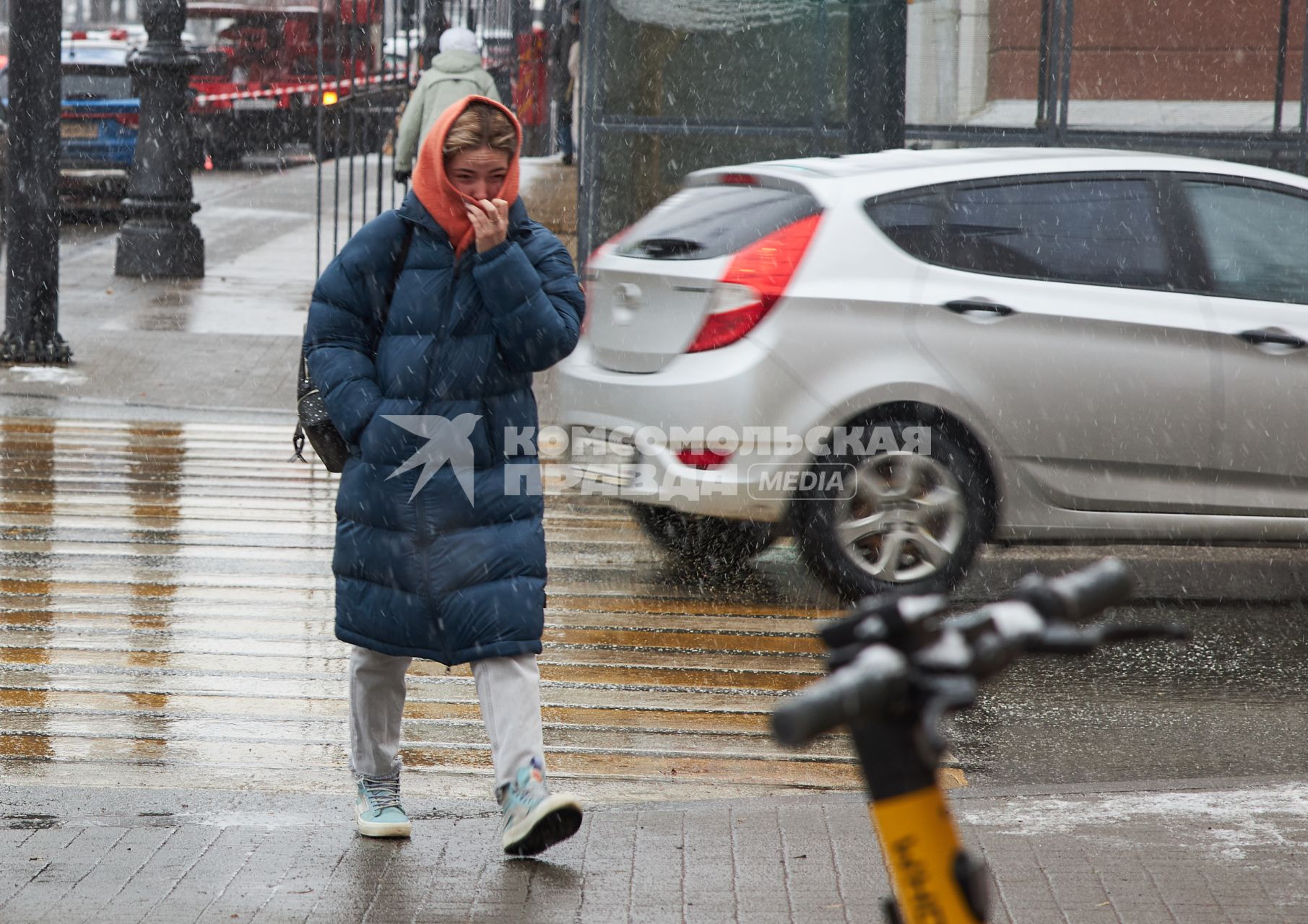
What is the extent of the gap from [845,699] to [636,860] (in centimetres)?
261

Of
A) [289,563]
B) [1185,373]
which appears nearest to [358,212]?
[289,563]

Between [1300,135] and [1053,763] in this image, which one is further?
[1300,135]

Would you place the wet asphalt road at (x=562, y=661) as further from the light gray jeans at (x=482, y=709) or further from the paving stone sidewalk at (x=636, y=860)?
the light gray jeans at (x=482, y=709)

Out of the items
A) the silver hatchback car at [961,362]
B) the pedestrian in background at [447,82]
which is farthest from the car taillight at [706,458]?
the pedestrian in background at [447,82]

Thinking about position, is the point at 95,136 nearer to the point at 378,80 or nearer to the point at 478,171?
the point at 378,80

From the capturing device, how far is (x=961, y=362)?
21.9 ft

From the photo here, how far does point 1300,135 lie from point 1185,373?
598 cm

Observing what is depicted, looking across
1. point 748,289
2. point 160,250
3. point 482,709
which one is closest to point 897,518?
point 748,289

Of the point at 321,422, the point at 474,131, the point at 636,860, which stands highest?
the point at 474,131

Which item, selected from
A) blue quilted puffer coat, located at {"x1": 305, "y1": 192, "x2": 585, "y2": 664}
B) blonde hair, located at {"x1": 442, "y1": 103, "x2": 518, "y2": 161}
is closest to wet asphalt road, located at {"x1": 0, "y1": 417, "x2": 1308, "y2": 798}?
blue quilted puffer coat, located at {"x1": 305, "y1": 192, "x2": 585, "y2": 664}

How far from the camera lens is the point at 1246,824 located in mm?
4504

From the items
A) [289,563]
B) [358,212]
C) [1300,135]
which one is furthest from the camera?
[358,212]

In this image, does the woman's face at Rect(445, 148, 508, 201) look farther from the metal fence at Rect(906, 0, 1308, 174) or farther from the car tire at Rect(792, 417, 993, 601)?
the metal fence at Rect(906, 0, 1308, 174)

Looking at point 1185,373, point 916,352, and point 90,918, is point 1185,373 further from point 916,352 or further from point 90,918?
point 90,918
